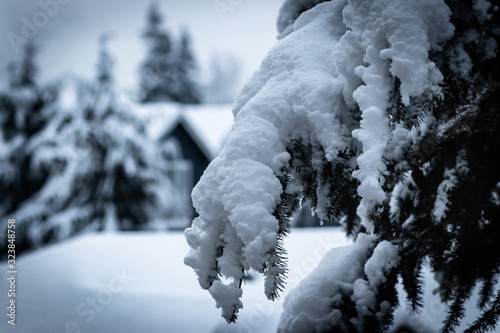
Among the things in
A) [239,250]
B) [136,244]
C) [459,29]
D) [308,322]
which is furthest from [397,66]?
[136,244]

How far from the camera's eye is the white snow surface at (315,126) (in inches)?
47.2

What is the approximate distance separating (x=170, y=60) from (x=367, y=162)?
27.9 metres

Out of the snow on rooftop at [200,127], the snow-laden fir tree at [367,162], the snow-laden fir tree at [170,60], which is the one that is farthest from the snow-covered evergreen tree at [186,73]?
the snow-laden fir tree at [367,162]

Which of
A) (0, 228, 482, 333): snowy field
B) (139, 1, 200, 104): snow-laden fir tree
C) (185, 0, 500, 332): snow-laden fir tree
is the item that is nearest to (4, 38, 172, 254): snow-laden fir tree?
(0, 228, 482, 333): snowy field

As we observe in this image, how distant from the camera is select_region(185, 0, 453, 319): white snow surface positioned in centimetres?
120

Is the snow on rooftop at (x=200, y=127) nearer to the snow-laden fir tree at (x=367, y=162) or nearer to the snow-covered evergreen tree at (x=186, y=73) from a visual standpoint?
the snow-laden fir tree at (x=367, y=162)

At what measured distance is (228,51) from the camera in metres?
49.0

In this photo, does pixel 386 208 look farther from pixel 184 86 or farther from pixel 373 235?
pixel 184 86

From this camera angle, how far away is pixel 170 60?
27344 millimetres

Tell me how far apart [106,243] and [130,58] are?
733 inches

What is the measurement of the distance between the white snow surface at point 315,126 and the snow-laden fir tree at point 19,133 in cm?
1230

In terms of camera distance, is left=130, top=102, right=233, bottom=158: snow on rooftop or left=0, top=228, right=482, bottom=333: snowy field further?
left=130, top=102, right=233, bottom=158: snow on rooftop

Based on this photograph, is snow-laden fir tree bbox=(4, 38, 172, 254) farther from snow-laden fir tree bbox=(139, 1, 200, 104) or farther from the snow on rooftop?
snow-laden fir tree bbox=(139, 1, 200, 104)

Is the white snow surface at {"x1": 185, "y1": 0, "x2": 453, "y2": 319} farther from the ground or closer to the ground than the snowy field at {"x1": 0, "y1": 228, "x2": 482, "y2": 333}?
farther from the ground
